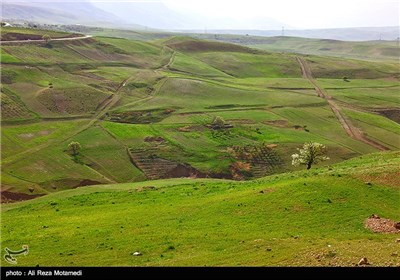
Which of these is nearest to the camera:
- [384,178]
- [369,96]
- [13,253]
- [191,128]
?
[13,253]

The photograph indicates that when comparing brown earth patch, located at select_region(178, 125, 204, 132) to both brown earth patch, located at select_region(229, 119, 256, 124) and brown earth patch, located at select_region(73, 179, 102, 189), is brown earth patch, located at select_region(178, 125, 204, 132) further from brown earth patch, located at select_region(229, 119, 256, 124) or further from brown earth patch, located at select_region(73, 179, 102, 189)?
brown earth patch, located at select_region(73, 179, 102, 189)

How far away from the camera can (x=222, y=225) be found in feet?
124

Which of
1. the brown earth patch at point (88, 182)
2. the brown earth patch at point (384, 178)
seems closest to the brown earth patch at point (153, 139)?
the brown earth patch at point (88, 182)

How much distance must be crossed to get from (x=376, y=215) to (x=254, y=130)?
8323 cm

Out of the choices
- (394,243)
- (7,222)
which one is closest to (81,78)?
(7,222)

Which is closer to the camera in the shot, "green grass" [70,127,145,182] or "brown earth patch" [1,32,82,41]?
"green grass" [70,127,145,182]

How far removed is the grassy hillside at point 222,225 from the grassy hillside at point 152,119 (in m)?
37.5

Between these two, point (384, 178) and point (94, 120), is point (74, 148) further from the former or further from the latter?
point (384, 178)

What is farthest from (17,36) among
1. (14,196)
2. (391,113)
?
(391,113)

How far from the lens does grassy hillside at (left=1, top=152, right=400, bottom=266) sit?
96.7ft

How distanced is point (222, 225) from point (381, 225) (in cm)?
1424

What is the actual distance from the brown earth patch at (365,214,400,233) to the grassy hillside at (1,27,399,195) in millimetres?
57101

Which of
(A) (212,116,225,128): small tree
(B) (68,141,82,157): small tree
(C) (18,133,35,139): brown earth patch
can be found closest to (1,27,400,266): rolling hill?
(C) (18,133,35,139): brown earth patch
